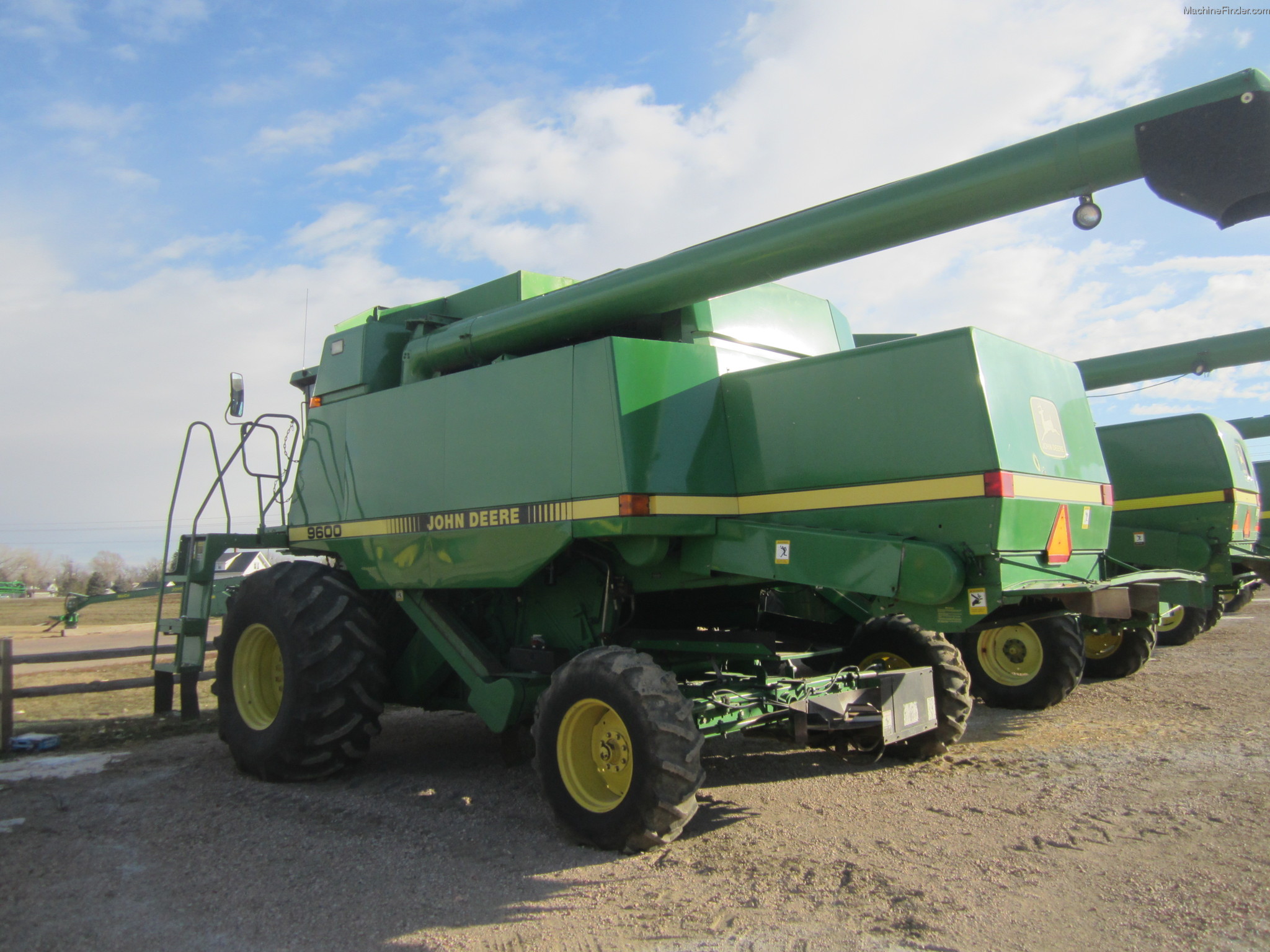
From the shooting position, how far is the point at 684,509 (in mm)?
4934

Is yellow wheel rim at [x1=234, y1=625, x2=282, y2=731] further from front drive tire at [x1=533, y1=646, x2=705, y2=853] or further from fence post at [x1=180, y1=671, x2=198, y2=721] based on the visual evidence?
front drive tire at [x1=533, y1=646, x2=705, y2=853]

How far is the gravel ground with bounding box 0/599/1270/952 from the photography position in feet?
11.6

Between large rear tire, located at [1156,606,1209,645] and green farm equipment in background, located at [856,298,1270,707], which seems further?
large rear tire, located at [1156,606,1209,645]

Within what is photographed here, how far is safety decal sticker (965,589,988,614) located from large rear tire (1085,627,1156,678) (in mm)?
6207

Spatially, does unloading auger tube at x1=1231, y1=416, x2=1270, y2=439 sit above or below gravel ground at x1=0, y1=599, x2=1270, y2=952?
above

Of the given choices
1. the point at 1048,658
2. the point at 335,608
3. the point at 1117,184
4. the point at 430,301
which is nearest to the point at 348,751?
the point at 335,608

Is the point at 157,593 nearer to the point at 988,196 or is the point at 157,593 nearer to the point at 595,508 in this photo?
the point at 595,508

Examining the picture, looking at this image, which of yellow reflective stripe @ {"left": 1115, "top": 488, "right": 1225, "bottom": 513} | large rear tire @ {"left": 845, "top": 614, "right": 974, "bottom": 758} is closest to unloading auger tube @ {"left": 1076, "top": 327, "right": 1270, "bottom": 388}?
yellow reflective stripe @ {"left": 1115, "top": 488, "right": 1225, "bottom": 513}

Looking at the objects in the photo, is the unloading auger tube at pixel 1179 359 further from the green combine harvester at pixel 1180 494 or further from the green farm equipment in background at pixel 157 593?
the green farm equipment in background at pixel 157 593

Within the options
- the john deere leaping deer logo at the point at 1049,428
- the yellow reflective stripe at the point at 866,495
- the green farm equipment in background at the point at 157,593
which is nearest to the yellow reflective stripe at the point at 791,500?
the yellow reflective stripe at the point at 866,495

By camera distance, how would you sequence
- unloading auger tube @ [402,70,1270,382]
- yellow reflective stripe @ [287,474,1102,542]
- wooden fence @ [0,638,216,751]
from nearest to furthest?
unloading auger tube @ [402,70,1270,382], yellow reflective stripe @ [287,474,1102,542], wooden fence @ [0,638,216,751]

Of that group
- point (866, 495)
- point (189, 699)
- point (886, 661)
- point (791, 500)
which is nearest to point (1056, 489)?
point (866, 495)

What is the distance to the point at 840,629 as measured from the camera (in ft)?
22.2

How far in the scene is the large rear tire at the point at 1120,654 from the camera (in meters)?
9.63
